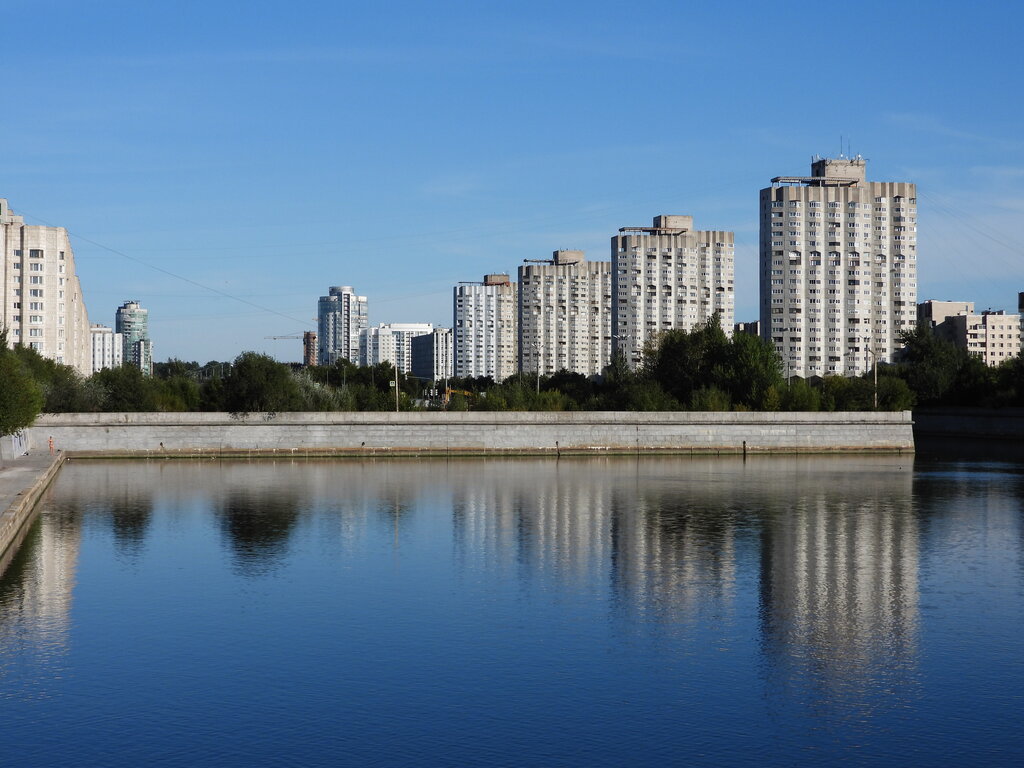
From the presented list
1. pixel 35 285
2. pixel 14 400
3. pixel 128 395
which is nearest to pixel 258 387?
pixel 128 395

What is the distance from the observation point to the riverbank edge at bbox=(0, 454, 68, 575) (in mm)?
21906

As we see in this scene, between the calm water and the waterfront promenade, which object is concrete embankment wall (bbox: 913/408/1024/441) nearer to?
the calm water

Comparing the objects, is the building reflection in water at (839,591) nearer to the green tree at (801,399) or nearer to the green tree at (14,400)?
the green tree at (14,400)

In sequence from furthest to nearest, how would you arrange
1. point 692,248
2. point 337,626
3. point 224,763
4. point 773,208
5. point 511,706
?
point 692,248, point 773,208, point 337,626, point 511,706, point 224,763

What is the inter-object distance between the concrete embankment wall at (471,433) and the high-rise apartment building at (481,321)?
372ft

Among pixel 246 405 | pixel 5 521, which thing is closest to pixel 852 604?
pixel 5 521

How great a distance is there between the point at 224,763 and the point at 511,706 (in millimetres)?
3116

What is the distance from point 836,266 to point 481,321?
73346 mm

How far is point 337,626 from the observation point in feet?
54.1

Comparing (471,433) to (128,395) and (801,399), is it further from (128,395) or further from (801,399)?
(801,399)

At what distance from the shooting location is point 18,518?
82.1 ft

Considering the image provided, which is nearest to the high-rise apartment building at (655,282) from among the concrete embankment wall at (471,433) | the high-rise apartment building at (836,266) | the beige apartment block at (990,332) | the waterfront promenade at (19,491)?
the high-rise apartment building at (836,266)

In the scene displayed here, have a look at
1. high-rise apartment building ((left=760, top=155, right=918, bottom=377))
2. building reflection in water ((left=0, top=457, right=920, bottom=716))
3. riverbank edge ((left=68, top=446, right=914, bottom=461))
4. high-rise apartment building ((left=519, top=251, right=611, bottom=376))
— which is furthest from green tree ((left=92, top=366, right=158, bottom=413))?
high-rise apartment building ((left=519, top=251, right=611, bottom=376))

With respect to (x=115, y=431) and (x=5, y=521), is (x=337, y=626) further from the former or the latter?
(x=115, y=431)
